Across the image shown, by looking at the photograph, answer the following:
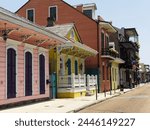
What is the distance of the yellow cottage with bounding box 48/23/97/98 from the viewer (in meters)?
26.6

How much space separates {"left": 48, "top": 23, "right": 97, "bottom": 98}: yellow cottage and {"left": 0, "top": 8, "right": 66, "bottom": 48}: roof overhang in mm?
2181

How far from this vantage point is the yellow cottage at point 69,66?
2661 centimetres

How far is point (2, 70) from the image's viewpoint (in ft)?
58.4

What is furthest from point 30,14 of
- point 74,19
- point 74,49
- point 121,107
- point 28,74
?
point 121,107

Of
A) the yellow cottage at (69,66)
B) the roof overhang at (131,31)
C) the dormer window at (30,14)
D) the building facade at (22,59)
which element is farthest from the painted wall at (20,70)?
the roof overhang at (131,31)

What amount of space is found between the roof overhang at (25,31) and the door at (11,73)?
2.81 feet

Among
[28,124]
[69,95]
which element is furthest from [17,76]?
[28,124]

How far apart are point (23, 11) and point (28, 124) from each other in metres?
30.9

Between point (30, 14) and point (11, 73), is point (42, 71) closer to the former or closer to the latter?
point (11, 73)

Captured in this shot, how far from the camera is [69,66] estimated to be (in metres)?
29.9

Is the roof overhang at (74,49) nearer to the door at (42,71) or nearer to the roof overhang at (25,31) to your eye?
the roof overhang at (25,31)

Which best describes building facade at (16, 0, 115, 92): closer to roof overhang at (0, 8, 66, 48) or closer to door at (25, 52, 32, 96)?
roof overhang at (0, 8, 66, 48)

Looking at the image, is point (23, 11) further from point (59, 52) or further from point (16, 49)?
point (16, 49)

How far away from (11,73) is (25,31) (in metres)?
2.24
